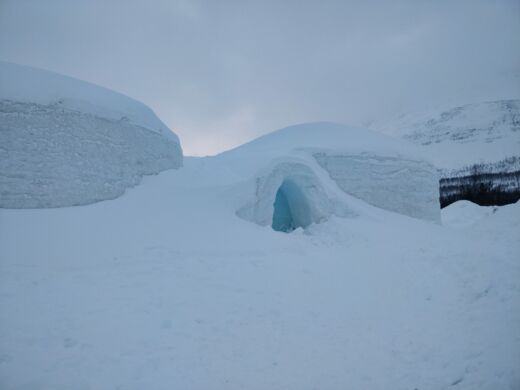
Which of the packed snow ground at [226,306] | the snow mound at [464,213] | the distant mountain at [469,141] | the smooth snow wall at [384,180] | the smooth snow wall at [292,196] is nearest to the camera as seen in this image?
the packed snow ground at [226,306]

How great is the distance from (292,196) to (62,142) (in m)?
7.38

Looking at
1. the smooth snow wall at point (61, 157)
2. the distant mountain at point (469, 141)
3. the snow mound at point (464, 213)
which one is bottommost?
the snow mound at point (464, 213)

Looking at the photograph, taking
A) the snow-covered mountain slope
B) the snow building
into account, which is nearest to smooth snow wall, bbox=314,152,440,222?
the snow building

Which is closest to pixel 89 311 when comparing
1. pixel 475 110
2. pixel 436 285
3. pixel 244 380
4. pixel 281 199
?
pixel 244 380

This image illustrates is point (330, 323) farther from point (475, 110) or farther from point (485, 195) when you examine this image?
point (475, 110)

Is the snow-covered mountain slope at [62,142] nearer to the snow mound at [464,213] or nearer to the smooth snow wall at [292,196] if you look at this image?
the smooth snow wall at [292,196]

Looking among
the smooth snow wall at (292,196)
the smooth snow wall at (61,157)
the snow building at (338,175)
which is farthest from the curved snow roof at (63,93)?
the snow building at (338,175)

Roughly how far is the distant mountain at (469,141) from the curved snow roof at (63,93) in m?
40.9

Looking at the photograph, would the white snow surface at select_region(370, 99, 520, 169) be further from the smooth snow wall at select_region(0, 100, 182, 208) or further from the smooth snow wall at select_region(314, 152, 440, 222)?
the smooth snow wall at select_region(0, 100, 182, 208)

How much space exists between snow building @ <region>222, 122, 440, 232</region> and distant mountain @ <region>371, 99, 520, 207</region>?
2988 cm

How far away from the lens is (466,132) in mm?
95500

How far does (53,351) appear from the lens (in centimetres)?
414

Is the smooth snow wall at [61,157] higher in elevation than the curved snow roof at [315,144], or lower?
lower

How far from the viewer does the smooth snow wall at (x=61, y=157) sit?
7191 mm
